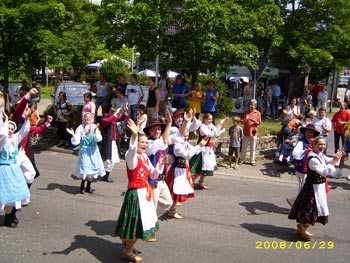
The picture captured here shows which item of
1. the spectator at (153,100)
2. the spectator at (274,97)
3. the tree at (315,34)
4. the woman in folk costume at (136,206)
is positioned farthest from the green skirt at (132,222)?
the spectator at (274,97)

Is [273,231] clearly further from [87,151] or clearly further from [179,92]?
[179,92]

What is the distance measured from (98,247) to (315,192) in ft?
10.9

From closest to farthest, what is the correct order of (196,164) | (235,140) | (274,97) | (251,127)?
1. (196,164)
2. (235,140)
3. (251,127)
4. (274,97)

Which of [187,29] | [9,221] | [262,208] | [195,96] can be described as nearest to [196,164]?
[262,208]

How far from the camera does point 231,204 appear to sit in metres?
8.22

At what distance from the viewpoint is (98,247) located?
19.2ft

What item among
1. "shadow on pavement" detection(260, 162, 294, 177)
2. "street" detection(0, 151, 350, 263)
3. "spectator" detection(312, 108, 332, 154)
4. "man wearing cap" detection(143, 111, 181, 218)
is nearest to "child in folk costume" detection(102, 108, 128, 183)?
"street" detection(0, 151, 350, 263)

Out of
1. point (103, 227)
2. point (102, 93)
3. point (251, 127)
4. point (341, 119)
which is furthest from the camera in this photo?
point (102, 93)

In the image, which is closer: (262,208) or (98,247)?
A: (98,247)

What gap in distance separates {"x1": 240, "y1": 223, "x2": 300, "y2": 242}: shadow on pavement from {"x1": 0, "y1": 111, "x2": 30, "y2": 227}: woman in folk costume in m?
3.71

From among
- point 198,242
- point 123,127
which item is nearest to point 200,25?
point 123,127

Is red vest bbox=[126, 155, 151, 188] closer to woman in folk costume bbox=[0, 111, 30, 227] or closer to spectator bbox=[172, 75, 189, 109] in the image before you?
woman in folk costume bbox=[0, 111, 30, 227]

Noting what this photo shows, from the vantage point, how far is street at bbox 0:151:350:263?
571 cm

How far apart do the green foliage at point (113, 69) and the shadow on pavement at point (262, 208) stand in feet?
72.9
